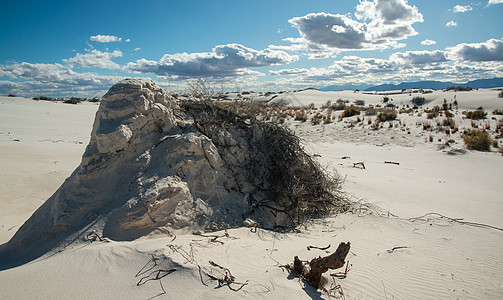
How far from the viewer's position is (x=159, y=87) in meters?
4.97

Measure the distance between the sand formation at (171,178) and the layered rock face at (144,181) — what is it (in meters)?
0.01

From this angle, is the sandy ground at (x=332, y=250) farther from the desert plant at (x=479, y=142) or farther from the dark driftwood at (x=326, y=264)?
the desert plant at (x=479, y=142)

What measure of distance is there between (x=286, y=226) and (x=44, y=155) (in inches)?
369

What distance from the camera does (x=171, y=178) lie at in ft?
13.0

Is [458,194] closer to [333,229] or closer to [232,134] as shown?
[333,229]

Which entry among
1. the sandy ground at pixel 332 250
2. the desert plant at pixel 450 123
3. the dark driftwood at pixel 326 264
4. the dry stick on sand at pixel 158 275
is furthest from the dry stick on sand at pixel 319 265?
the desert plant at pixel 450 123

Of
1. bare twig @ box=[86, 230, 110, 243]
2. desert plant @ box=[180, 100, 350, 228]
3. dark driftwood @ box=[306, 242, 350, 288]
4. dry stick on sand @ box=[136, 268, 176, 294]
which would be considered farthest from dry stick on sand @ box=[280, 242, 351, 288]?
bare twig @ box=[86, 230, 110, 243]

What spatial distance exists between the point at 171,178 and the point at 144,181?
34cm

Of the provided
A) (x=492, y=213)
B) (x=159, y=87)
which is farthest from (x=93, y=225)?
(x=492, y=213)

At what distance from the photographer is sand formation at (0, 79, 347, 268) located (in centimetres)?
366

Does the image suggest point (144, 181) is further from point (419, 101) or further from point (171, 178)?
point (419, 101)

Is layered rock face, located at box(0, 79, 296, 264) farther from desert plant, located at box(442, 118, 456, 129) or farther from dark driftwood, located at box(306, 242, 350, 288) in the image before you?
desert plant, located at box(442, 118, 456, 129)

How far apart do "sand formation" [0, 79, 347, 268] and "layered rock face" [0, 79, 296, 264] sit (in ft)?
0.04

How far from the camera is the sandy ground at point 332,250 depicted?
2613 millimetres
